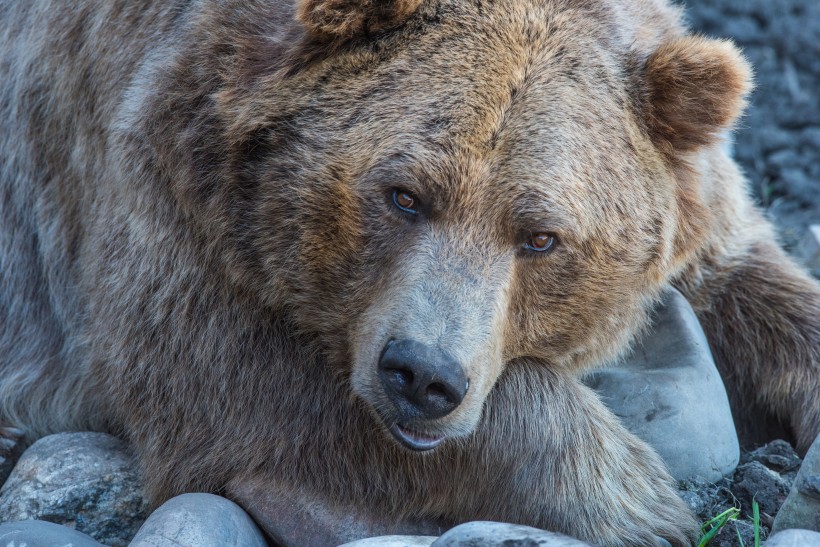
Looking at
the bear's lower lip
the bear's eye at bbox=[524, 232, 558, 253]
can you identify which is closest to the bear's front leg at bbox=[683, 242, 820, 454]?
the bear's eye at bbox=[524, 232, 558, 253]

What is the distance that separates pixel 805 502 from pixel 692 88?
63.5 inches

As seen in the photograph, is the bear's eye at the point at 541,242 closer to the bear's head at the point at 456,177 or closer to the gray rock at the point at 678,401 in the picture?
the bear's head at the point at 456,177

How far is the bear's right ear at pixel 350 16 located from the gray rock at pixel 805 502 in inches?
86.3

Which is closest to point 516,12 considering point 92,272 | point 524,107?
point 524,107

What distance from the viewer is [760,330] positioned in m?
5.29

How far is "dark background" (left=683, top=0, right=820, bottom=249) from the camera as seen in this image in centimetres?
791

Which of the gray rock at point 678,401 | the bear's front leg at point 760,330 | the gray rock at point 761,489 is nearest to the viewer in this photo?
the gray rock at point 761,489

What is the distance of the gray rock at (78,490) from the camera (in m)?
4.47

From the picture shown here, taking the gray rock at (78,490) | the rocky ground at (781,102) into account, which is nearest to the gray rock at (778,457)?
the rocky ground at (781,102)

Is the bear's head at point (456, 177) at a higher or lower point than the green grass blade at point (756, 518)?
higher

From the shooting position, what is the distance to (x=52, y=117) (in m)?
5.26

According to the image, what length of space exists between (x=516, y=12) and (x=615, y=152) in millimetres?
658

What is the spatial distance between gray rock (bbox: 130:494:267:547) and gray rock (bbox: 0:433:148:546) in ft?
1.88

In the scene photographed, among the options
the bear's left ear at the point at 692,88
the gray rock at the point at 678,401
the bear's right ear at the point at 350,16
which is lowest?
the gray rock at the point at 678,401
